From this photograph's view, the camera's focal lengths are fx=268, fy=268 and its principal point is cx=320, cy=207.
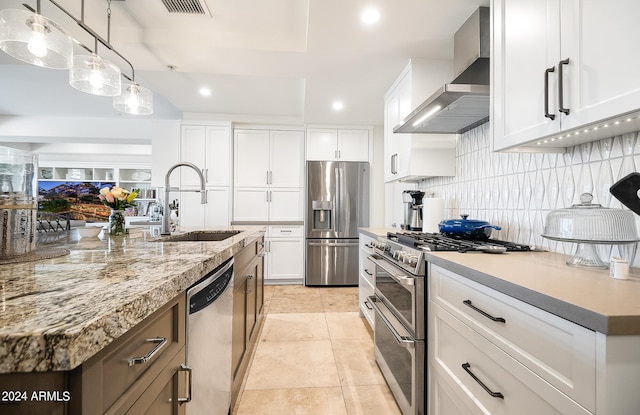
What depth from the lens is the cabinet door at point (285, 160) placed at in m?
4.19

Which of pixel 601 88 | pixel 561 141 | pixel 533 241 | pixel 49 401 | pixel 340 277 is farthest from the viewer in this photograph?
pixel 340 277

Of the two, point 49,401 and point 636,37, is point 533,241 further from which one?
point 49,401

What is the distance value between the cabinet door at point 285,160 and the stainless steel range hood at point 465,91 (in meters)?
2.38

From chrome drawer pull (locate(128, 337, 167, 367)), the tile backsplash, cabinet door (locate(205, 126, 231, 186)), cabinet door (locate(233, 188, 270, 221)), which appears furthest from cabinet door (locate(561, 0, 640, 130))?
cabinet door (locate(205, 126, 231, 186))

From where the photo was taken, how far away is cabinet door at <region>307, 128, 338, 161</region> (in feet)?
13.5

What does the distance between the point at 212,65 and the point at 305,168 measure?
199cm

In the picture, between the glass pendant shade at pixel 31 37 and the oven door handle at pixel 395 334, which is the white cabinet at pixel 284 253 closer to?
the oven door handle at pixel 395 334

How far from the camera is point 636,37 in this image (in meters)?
0.76

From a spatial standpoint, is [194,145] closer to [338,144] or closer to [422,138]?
[338,144]

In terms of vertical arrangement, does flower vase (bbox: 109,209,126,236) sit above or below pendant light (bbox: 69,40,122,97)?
below

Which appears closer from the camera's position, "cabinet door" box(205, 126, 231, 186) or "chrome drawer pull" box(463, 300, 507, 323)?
"chrome drawer pull" box(463, 300, 507, 323)

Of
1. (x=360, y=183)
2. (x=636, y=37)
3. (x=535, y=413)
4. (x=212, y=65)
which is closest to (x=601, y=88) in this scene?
(x=636, y=37)

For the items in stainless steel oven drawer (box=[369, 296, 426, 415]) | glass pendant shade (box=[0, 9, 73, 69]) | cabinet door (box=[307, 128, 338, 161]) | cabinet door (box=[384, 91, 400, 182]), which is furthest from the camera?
cabinet door (box=[307, 128, 338, 161])

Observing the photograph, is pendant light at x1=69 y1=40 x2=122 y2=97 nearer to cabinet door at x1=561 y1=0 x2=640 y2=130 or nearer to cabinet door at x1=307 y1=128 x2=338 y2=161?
cabinet door at x1=561 y1=0 x2=640 y2=130
